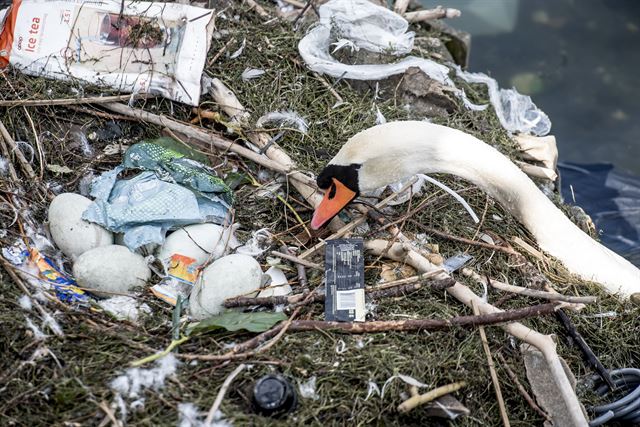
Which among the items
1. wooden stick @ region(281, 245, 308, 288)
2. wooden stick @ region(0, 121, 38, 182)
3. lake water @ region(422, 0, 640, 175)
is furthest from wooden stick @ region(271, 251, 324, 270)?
lake water @ region(422, 0, 640, 175)

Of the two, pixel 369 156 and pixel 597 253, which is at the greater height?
pixel 369 156

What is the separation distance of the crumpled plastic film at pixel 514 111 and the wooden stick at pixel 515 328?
4.24ft

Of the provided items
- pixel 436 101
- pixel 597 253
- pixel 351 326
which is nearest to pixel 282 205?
pixel 351 326

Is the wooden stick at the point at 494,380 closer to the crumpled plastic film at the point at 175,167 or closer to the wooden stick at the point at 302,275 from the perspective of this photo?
the wooden stick at the point at 302,275

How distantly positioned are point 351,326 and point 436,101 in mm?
1566

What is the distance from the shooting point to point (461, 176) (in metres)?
3.08

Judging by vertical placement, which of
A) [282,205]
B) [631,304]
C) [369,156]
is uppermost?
[369,156]

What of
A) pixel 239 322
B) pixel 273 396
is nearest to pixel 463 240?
pixel 239 322

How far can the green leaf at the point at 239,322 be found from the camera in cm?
247

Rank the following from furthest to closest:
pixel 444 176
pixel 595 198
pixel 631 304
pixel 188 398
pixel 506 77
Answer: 1. pixel 506 77
2. pixel 595 198
3. pixel 444 176
4. pixel 631 304
5. pixel 188 398

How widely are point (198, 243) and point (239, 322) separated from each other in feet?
1.56

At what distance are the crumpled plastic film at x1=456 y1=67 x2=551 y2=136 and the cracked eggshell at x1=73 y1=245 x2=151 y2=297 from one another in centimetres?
203

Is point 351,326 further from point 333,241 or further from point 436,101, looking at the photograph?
point 436,101

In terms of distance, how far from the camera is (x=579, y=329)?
293 centimetres
